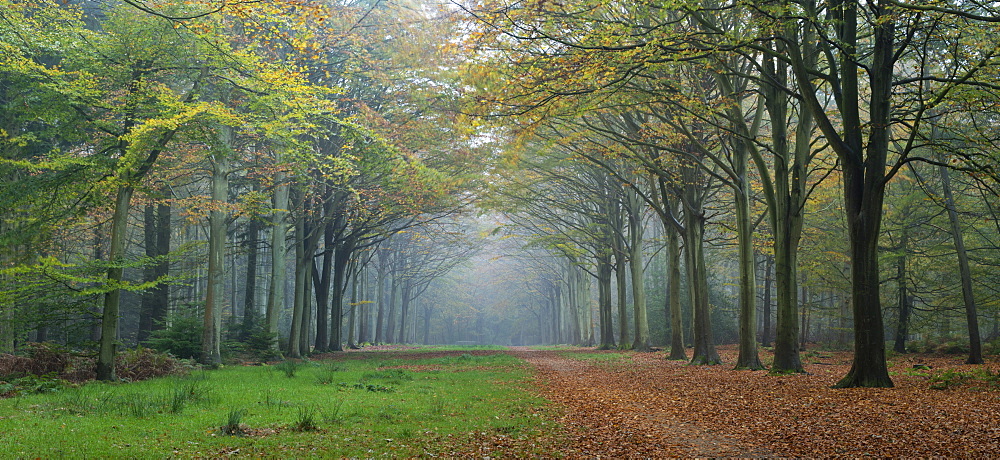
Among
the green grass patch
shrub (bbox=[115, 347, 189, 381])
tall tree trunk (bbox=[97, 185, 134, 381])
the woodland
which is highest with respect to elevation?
the woodland

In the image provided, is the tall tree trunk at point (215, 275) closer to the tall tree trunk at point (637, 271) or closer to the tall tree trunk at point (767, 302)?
the tall tree trunk at point (637, 271)

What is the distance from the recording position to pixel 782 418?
758 centimetres

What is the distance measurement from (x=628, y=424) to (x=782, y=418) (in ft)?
6.13

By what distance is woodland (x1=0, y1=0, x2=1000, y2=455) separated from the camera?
34.6 feet

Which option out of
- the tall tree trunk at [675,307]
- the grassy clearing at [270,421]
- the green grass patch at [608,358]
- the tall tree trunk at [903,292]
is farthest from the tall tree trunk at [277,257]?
the tall tree trunk at [903,292]

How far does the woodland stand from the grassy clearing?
3450mm

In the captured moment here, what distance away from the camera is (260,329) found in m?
22.4

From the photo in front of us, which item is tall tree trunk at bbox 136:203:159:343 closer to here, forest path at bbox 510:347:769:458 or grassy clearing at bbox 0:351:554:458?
grassy clearing at bbox 0:351:554:458

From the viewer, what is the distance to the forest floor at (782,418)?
19.4 ft

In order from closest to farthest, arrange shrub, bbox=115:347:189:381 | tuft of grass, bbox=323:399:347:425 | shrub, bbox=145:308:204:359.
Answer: tuft of grass, bbox=323:399:347:425, shrub, bbox=115:347:189:381, shrub, bbox=145:308:204:359

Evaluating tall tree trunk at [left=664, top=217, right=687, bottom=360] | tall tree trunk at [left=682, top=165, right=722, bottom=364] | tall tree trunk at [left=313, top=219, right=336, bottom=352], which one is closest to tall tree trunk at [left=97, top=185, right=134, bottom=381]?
tall tree trunk at [left=682, top=165, right=722, bottom=364]

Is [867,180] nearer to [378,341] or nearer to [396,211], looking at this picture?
[396,211]

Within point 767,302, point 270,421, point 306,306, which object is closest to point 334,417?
point 270,421

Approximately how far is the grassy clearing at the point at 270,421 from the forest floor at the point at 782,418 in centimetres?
86
